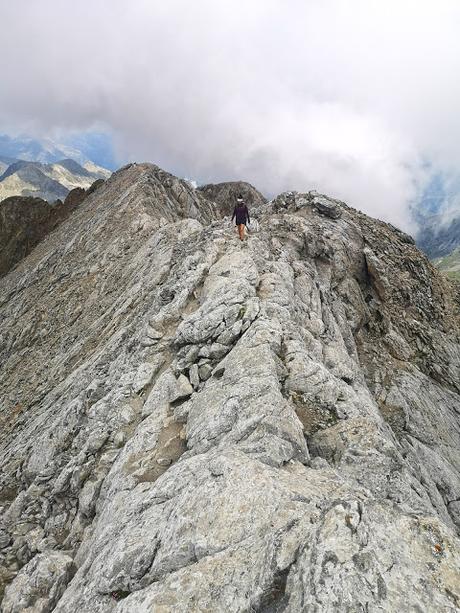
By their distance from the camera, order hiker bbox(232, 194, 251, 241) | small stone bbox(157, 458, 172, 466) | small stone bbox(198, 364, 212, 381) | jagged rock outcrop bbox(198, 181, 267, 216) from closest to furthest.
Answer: small stone bbox(157, 458, 172, 466), small stone bbox(198, 364, 212, 381), hiker bbox(232, 194, 251, 241), jagged rock outcrop bbox(198, 181, 267, 216)

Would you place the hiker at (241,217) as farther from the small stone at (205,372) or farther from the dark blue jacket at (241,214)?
the small stone at (205,372)

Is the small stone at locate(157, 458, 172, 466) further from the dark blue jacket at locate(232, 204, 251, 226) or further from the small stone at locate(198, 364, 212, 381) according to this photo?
the dark blue jacket at locate(232, 204, 251, 226)

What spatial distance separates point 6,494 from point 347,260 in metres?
28.9

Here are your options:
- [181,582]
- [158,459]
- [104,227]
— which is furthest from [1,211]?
[181,582]

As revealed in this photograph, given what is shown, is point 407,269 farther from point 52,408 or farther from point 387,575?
point 387,575

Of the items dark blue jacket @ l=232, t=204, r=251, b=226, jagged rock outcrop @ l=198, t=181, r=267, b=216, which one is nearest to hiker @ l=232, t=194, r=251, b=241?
dark blue jacket @ l=232, t=204, r=251, b=226

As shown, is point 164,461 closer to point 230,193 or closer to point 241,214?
point 241,214

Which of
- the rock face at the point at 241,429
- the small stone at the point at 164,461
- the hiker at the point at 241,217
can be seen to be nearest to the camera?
the rock face at the point at 241,429

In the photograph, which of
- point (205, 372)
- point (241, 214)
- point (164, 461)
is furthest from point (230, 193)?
point (164, 461)

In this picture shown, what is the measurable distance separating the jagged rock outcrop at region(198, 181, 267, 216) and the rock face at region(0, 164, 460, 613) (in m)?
→ 65.9

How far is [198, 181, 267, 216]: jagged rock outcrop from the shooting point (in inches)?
4053

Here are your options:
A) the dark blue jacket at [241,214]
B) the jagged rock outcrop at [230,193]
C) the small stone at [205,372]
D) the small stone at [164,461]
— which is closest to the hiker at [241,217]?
the dark blue jacket at [241,214]

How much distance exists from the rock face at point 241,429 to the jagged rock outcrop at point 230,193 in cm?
6590

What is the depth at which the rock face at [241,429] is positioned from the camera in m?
7.85
